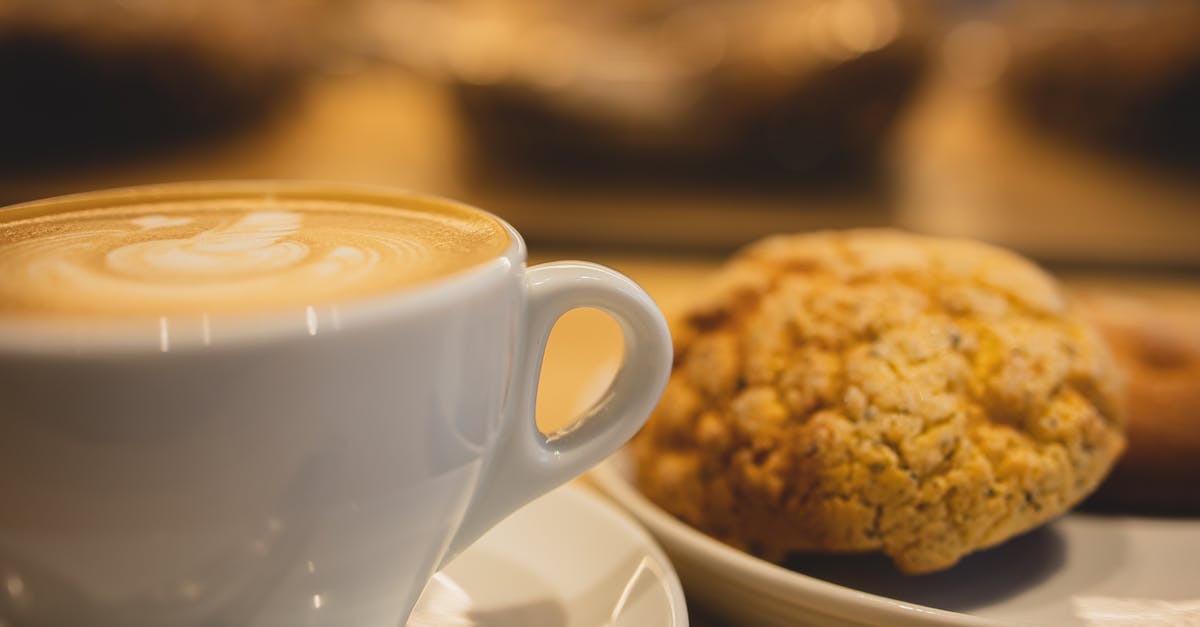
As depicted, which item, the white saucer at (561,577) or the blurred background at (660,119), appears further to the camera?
the blurred background at (660,119)

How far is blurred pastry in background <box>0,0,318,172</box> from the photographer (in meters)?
1.55

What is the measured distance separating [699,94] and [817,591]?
1.20 m

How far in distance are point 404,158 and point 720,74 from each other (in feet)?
2.32

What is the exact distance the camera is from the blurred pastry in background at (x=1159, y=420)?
687 mm

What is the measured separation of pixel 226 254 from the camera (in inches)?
18.3

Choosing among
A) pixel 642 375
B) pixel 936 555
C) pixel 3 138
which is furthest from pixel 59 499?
pixel 3 138

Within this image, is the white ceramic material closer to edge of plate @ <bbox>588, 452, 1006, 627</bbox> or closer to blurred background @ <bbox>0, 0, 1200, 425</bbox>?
edge of plate @ <bbox>588, 452, 1006, 627</bbox>

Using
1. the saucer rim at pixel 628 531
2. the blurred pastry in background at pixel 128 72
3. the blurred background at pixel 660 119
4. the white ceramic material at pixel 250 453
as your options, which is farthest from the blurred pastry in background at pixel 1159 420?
the blurred pastry in background at pixel 128 72

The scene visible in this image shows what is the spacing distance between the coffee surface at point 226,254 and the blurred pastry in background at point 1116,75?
65.2 inches

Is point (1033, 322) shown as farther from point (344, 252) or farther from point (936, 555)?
point (344, 252)

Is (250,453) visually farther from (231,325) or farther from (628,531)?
(628,531)

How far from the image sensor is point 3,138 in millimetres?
1713

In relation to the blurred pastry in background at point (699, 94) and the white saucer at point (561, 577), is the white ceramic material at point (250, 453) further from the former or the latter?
the blurred pastry in background at point (699, 94)

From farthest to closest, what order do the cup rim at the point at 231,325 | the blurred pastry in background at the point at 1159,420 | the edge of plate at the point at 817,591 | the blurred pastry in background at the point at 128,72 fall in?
the blurred pastry in background at the point at 128,72 < the blurred pastry in background at the point at 1159,420 < the edge of plate at the point at 817,591 < the cup rim at the point at 231,325
